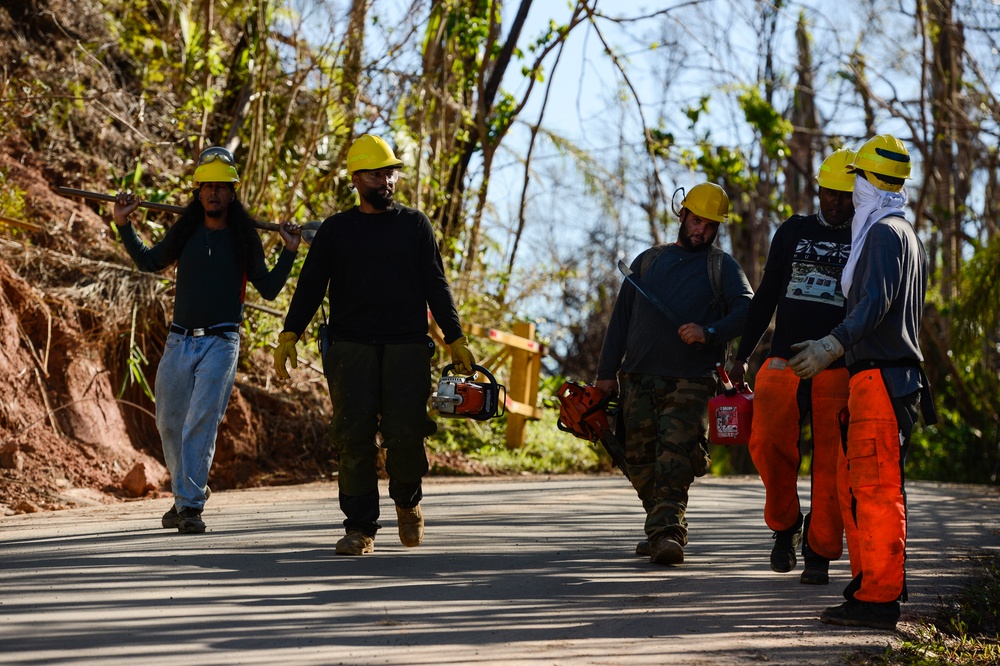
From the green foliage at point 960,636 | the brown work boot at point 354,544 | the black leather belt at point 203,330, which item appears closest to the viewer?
the green foliage at point 960,636

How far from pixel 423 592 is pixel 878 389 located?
2270mm

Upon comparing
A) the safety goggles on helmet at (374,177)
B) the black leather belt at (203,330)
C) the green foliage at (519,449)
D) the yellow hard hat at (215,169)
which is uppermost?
the yellow hard hat at (215,169)

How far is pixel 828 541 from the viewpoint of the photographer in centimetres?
671

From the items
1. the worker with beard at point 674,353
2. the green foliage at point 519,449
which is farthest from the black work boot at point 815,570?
the green foliage at point 519,449

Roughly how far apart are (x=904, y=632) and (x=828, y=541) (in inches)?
42.8

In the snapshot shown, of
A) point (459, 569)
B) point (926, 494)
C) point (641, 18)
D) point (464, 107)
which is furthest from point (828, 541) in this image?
point (464, 107)

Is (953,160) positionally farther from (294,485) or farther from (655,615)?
(655,615)

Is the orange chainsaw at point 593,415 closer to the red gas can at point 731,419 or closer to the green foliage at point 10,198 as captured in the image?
the red gas can at point 731,419

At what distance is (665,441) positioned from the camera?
725 cm

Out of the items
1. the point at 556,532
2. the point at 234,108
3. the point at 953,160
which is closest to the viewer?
the point at 556,532

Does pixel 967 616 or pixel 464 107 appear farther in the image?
pixel 464 107

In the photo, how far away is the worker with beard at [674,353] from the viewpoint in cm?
723

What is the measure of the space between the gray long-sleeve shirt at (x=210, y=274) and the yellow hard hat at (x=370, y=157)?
117cm

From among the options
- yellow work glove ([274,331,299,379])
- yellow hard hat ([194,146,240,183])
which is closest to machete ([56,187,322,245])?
yellow hard hat ([194,146,240,183])
